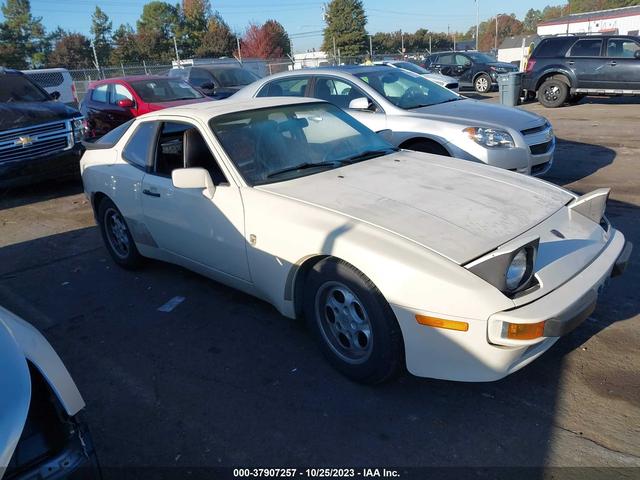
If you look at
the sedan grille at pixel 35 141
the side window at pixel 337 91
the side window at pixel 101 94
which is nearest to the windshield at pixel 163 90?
the side window at pixel 101 94

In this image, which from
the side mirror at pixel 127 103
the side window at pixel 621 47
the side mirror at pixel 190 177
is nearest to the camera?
the side mirror at pixel 190 177

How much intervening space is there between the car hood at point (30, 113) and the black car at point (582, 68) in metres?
12.4

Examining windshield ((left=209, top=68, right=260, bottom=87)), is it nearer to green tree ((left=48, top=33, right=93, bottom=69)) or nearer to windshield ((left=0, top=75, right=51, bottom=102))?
windshield ((left=0, top=75, right=51, bottom=102))

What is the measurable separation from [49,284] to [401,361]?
11.7 ft

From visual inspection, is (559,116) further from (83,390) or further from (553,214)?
(83,390)

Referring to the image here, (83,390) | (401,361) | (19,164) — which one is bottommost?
(83,390)

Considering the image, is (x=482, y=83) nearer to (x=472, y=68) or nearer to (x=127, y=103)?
(x=472, y=68)

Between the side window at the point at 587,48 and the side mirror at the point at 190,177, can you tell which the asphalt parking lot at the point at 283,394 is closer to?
the side mirror at the point at 190,177

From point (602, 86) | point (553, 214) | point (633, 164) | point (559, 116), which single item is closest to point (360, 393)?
point (553, 214)

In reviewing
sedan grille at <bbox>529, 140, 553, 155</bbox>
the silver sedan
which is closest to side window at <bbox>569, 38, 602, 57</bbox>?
the silver sedan

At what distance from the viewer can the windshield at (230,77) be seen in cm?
1413

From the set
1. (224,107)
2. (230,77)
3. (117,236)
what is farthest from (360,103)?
(230,77)

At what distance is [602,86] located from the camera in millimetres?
13680

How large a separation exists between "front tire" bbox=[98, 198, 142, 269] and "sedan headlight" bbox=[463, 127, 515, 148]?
3.72 m
